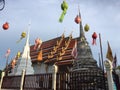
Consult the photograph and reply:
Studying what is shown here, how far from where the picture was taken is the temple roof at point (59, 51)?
80.9 ft

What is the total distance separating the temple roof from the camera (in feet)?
80.9

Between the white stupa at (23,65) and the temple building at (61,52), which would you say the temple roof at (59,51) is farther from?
the white stupa at (23,65)

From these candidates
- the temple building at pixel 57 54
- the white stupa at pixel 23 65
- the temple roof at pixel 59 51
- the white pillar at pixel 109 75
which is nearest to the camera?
the white pillar at pixel 109 75

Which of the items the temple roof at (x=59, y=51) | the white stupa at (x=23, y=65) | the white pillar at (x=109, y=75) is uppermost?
the temple roof at (x=59, y=51)

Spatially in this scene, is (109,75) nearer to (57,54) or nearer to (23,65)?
(23,65)

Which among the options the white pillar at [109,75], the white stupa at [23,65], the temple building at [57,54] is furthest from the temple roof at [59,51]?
the white pillar at [109,75]

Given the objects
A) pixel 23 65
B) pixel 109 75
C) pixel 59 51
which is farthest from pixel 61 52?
pixel 109 75

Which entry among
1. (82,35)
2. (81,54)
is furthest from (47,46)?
(81,54)

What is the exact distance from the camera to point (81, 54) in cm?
1625

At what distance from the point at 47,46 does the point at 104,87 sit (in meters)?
22.7

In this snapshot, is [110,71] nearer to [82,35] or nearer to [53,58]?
[82,35]

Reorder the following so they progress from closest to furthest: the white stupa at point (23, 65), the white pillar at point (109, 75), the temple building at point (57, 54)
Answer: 1. the white pillar at point (109, 75)
2. the temple building at point (57, 54)
3. the white stupa at point (23, 65)

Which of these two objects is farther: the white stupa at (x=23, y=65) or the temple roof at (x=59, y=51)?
the temple roof at (x=59, y=51)

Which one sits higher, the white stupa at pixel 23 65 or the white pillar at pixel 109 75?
the white stupa at pixel 23 65
